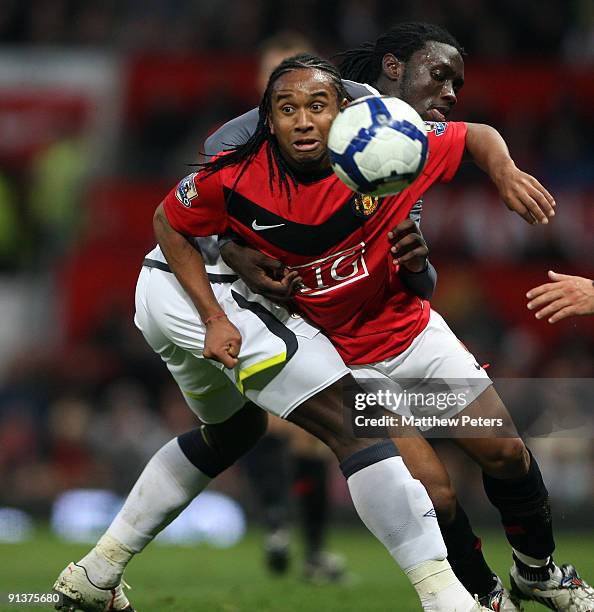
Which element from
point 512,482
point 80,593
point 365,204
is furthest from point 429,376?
point 80,593

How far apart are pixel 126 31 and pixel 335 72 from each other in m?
Result: 10.7

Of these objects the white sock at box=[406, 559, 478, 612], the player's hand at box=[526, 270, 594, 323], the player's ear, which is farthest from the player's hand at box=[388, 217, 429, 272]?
the white sock at box=[406, 559, 478, 612]

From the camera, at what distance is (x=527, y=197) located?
418 cm

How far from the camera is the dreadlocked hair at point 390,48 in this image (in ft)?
16.4

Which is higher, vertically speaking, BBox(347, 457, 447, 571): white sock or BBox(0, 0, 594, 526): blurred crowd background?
BBox(347, 457, 447, 571): white sock

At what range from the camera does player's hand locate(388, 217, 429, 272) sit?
432 centimetres

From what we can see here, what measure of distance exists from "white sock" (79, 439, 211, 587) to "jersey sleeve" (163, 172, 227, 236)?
1.00 metres

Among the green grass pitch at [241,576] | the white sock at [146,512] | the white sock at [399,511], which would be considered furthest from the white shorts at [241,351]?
the green grass pitch at [241,576]

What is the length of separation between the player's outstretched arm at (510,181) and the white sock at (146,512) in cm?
163

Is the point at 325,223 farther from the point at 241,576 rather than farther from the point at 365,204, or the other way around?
the point at 241,576

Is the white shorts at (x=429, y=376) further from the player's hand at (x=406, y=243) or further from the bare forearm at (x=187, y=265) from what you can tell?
the bare forearm at (x=187, y=265)

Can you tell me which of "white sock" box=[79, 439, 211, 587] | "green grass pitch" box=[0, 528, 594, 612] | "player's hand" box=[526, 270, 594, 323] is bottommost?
"green grass pitch" box=[0, 528, 594, 612]

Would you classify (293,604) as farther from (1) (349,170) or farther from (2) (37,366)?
(2) (37,366)

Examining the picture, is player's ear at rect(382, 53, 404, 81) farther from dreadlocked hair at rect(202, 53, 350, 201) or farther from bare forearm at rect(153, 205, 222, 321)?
bare forearm at rect(153, 205, 222, 321)
